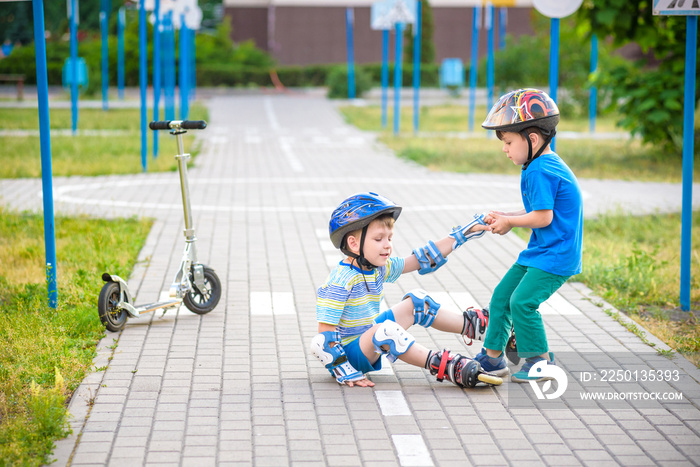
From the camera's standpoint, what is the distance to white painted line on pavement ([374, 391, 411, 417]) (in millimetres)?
4570

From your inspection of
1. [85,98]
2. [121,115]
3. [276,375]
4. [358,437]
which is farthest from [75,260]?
[85,98]

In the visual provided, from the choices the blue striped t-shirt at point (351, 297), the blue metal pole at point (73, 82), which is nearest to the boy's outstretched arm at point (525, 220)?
the blue striped t-shirt at point (351, 297)

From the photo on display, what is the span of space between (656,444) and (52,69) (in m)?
41.4

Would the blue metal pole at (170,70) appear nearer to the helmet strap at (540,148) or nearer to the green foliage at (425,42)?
the helmet strap at (540,148)

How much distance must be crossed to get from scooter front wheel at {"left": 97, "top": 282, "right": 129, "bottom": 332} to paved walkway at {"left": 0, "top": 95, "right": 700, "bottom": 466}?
0.10 metres

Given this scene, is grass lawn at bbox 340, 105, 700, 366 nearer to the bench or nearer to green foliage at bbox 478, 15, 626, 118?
green foliage at bbox 478, 15, 626, 118

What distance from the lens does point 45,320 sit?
5.82 metres

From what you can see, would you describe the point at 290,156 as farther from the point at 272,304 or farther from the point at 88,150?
the point at 272,304

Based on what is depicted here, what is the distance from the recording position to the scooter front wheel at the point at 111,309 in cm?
570

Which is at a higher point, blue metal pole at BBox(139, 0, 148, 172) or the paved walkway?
blue metal pole at BBox(139, 0, 148, 172)

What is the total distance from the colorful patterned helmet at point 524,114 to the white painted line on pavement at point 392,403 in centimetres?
150

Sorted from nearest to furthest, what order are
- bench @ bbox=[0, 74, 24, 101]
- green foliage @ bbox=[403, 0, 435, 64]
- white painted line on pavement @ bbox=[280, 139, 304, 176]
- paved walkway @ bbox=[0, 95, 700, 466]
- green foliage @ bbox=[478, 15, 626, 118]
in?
paved walkway @ bbox=[0, 95, 700, 466], white painted line on pavement @ bbox=[280, 139, 304, 176], green foliage @ bbox=[478, 15, 626, 118], bench @ bbox=[0, 74, 24, 101], green foliage @ bbox=[403, 0, 435, 64]

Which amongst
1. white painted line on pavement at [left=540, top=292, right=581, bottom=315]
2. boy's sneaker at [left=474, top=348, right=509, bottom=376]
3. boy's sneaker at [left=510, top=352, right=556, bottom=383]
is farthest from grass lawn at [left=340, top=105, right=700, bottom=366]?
boy's sneaker at [left=474, top=348, right=509, bottom=376]

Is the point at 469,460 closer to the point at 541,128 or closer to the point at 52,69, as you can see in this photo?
the point at 541,128
